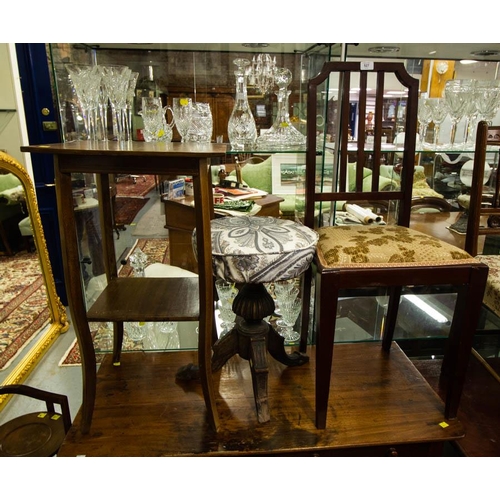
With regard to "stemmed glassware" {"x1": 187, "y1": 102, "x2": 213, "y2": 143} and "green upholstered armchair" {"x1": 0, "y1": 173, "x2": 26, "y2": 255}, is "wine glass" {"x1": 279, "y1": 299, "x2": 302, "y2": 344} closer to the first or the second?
"stemmed glassware" {"x1": 187, "y1": 102, "x2": 213, "y2": 143}

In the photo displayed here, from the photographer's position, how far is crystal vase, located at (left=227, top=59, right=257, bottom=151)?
1.53m

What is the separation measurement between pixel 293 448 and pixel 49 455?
2.53ft

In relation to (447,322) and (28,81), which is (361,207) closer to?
(447,322)

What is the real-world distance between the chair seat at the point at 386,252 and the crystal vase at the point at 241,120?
1.66 ft

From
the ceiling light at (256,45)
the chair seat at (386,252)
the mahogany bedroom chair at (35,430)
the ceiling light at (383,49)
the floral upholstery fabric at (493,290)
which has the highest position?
the ceiling light at (383,49)

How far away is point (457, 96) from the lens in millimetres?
1606

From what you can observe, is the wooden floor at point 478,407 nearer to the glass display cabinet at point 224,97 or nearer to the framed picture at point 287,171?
the glass display cabinet at point 224,97

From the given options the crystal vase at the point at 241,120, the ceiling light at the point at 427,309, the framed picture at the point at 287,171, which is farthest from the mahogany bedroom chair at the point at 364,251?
the ceiling light at the point at 427,309

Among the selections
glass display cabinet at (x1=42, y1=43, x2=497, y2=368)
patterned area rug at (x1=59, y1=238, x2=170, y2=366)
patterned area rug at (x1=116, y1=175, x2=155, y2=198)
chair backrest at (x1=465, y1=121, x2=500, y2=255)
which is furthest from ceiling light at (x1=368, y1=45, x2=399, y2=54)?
patterned area rug at (x1=59, y1=238, x2=170, y2=366)

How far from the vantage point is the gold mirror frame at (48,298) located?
1764mm

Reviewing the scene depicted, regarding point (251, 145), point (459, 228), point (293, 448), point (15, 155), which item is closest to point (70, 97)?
point (15, 155)

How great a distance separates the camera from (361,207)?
1921 mm

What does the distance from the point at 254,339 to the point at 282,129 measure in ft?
2.64

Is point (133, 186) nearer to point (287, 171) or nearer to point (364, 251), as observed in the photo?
point (287, 171)
